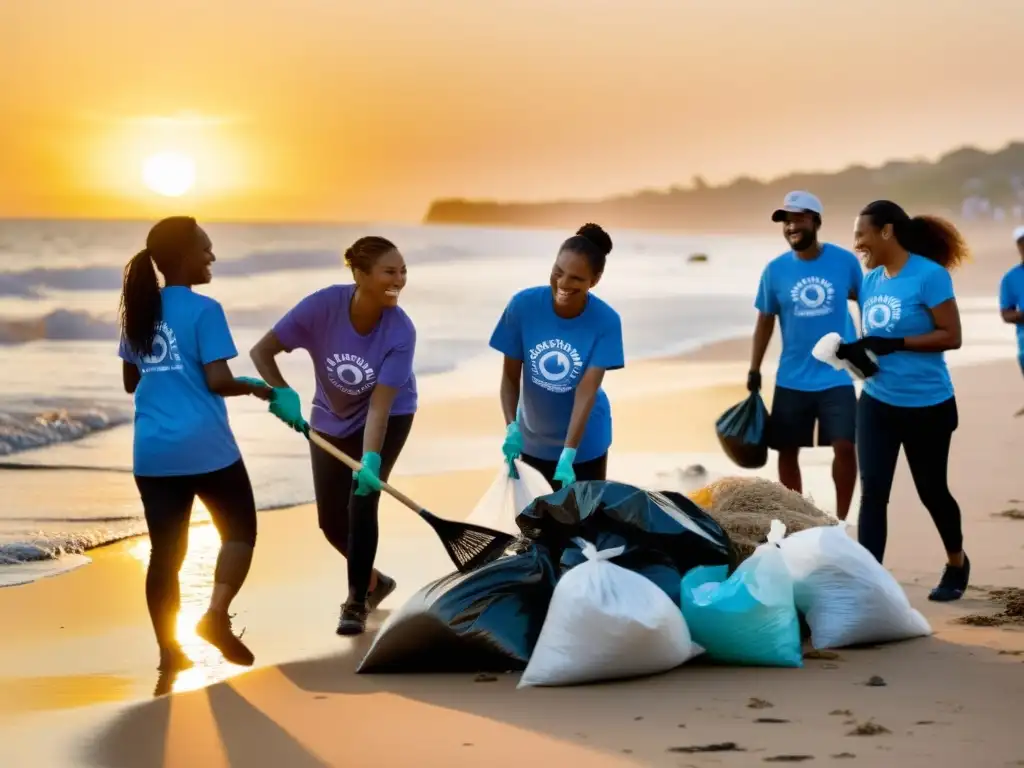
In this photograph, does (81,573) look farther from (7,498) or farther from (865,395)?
(865,395)

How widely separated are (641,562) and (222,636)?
125 cm

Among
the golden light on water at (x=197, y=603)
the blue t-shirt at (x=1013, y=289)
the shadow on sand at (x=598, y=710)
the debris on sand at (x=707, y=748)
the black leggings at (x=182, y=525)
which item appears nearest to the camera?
the debris on sand at (x=707, y=748)

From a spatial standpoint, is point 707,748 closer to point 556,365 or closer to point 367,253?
point 556,365

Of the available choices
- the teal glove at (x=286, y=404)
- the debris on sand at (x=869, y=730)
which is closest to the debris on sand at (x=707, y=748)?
the debris on sand at (x=869, y=730)

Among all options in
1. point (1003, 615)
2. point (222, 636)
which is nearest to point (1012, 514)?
point (1003, 615)

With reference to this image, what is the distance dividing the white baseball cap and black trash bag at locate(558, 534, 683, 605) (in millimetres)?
2279

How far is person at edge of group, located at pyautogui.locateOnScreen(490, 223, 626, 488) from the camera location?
494cm

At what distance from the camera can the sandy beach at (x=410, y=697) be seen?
358 cm

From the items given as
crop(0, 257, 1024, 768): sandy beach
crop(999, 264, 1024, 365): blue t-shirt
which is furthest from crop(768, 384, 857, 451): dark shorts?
crop(999, 264, 1024, 365): blue t-shirt

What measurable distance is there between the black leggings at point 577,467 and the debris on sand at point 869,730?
1.73 metres

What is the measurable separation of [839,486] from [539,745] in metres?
3.16

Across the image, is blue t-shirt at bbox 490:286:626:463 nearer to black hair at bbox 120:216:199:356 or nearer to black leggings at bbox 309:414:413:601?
black leggings at bbox 309:414:413:601

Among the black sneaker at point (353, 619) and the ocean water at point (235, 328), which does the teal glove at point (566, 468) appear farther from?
the ocean water at point (235, 328)

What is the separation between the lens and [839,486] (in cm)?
645
